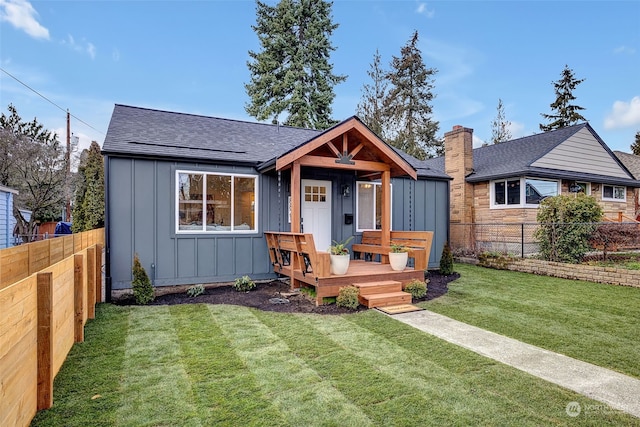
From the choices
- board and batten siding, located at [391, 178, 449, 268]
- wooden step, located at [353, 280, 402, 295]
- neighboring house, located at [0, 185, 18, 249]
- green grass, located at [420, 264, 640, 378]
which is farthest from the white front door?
neighboring house, located at [0, 185, 18, 249]

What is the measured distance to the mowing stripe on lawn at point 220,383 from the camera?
2471mm

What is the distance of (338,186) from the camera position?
8.54m

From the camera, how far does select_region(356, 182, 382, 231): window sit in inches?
350

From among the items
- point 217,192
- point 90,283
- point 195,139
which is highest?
point 195,139

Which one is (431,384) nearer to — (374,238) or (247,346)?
(247,346)

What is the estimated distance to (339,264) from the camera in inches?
233

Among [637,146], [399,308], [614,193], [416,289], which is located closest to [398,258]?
[416,289]

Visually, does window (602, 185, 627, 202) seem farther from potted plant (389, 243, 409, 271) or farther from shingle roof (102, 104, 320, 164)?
shingle roof (102, 104, 320, 164)

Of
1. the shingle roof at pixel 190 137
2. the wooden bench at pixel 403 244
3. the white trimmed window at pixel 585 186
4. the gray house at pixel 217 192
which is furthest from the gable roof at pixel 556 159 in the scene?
the shingle roof at pixel 190 137

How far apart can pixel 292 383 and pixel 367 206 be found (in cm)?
643

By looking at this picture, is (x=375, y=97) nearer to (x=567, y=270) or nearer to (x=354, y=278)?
(x=567, y=270)

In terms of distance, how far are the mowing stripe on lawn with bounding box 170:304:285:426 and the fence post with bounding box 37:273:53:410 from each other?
1060 millimetres

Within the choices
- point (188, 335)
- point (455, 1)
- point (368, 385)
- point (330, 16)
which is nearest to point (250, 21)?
point (330, 16)

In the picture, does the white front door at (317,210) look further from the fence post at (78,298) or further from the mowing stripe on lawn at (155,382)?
the fence post at (78,298)
